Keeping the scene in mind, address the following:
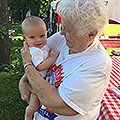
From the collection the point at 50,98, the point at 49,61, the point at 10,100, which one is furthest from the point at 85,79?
the point at 10,100

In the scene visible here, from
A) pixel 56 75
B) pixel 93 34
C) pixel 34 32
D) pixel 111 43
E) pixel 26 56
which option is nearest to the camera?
pixel 93 34

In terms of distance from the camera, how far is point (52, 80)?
1291 mm

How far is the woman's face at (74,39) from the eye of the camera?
42.8 inches

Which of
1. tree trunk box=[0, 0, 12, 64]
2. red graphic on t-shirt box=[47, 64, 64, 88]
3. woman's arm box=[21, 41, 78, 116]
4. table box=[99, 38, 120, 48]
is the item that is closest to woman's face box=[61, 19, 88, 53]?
red graphic on t-shirt box=[47, 64, 64, 88]

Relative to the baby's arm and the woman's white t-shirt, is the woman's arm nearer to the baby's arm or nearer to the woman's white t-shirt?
the woman's white t-shirt

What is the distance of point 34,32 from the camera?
1.53 metres

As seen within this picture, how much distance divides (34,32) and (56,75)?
0.52 m

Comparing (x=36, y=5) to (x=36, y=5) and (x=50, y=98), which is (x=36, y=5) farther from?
(x=50, y=98)

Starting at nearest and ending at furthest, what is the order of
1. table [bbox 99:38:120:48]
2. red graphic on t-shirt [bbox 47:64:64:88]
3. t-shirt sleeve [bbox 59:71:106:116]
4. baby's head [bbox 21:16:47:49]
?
t-shirt sleeve [bbox 59:71:106:116]
red graphic on t-shirt [bbox 47:64:64:88]
baby's head [bbox 21:16:47:49]
table [bbox 99:38:120:48]

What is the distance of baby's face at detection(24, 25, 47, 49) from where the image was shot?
59.9 inches

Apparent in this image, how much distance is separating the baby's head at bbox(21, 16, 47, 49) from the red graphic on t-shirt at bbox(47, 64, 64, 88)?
0.32 meters

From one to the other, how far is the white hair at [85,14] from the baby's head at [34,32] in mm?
523

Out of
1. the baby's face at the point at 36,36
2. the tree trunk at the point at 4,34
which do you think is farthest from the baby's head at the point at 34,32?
the tree trunk at the point at 4,34

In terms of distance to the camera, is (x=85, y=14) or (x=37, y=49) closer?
(x=85, y=14)
